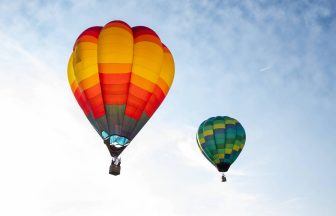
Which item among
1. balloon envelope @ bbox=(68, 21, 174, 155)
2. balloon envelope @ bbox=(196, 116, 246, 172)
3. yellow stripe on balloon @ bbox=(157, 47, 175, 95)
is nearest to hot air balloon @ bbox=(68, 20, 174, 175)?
balloon envelope @ bbox=(68, 21, 174, 155)

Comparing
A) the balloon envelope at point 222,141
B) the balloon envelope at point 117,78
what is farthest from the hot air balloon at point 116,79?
the balloon envelope at point 222,141

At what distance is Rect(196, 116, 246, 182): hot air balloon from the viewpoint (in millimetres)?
25625

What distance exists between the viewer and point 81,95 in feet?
54.8

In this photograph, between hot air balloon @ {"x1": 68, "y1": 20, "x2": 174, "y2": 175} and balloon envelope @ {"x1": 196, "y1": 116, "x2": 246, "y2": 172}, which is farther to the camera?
balloon envelope @ {"x1": 196, "y1": 116, "x2": 246, "y2": 172}

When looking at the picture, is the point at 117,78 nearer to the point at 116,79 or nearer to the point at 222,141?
the point at 116,79

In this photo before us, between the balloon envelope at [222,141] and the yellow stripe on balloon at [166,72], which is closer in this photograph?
the yellow stripe on balloon at [166,72]

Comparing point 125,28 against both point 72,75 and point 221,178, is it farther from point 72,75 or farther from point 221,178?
point 221,178

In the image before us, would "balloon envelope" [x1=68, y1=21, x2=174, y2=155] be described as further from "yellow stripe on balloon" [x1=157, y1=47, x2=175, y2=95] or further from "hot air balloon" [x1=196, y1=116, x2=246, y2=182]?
"hot air balloon" [x1=196, y1=116, x2=246, y2=182]

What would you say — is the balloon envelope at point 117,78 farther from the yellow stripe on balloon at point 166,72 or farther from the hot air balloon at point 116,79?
the yellow stripe on balloon at point 166,72

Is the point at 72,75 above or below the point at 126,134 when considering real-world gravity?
above

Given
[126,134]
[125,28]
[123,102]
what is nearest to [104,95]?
[123,102]

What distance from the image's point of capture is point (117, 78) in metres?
16.1

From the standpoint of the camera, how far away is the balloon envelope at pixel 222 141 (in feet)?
84.1

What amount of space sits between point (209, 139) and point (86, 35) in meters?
12.2
